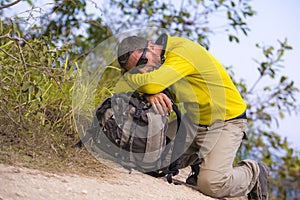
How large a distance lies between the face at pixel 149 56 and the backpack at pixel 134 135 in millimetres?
252

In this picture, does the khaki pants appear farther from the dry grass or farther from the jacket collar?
the dry grass

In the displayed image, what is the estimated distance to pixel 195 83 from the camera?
4.12 meters

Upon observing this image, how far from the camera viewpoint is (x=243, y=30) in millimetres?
6535

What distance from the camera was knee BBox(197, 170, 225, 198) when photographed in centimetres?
400

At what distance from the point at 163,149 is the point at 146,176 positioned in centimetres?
25

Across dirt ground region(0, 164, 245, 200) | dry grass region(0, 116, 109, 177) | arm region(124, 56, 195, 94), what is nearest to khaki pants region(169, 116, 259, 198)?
dirt ground region(0, 164, 245, 200)

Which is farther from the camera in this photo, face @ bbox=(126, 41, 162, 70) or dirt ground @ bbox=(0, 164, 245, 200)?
→ face @ bbox=(126, 41, 162, 70)

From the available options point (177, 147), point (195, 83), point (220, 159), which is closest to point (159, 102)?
point (195, 83)

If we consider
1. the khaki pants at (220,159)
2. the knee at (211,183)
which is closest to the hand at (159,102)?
the khaki pants at (220,159)

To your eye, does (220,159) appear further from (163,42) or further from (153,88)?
(163,42)

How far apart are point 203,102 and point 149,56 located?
52 cm

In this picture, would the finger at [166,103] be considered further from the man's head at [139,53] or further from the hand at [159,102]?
the man's head at [139,53]

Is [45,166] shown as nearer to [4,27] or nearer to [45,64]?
[45,64]

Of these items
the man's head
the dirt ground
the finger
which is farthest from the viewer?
the man's head
